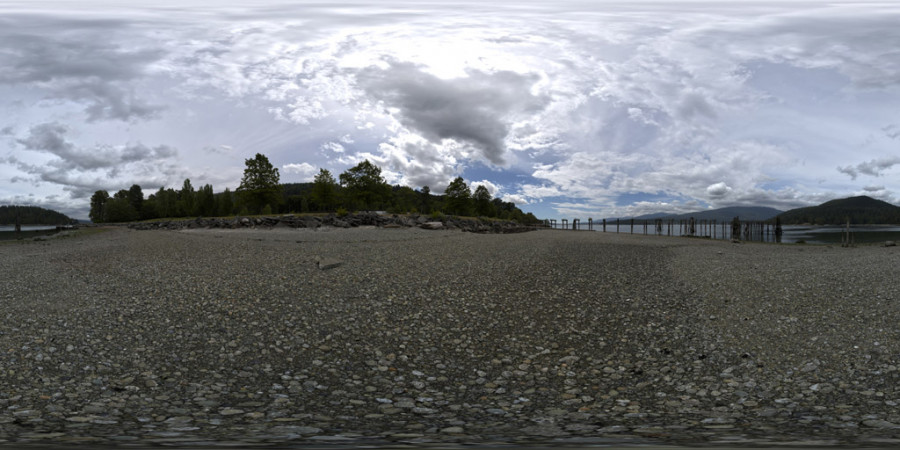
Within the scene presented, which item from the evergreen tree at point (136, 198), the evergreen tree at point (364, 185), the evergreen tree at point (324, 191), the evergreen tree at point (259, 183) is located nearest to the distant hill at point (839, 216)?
the evergreen tree at point (364, 185)

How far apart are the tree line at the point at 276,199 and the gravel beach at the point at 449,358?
44141mm

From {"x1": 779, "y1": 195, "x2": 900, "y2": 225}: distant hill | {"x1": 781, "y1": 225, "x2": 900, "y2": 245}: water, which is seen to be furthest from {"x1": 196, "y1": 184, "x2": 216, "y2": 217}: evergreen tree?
{"x1": 779, "y1": 195, "x2": 900, "y2": 225}: distant hill

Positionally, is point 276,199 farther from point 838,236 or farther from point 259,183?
point 838,236

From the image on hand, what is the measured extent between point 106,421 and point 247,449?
2662mm

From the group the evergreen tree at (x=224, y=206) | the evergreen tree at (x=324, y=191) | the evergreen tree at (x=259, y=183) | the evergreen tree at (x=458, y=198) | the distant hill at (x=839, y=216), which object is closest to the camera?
the evergreen tree at (x=259, y=183)

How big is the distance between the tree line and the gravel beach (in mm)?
44141

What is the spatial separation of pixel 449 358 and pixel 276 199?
57.8 meters

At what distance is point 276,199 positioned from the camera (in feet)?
194

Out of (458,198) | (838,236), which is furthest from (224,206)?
(838,236)

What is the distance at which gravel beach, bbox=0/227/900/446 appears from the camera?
4574 millimetres

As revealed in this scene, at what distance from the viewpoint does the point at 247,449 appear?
330cm

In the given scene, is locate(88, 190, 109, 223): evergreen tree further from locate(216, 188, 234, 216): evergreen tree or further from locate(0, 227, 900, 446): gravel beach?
locate(0, 227, 900, 446): gravel beach

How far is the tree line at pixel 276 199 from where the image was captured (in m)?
58.5

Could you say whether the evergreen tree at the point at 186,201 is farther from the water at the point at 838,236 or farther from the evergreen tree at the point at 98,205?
the water at the point at 838,236
